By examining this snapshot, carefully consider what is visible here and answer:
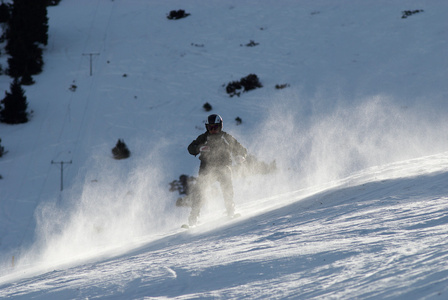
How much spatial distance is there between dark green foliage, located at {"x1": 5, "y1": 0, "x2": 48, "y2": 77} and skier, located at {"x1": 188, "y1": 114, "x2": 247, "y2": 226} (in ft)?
74.0

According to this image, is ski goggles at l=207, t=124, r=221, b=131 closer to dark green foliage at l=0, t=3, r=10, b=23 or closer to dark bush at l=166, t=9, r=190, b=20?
dark bush at l=166, t=9, r=190, b=20

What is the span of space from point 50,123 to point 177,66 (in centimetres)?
888

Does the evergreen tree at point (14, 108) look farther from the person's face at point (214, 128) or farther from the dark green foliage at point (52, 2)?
the dark green foliage at point (52, 2)

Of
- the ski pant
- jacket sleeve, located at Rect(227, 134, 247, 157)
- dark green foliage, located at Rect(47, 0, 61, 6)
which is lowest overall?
the ski pant

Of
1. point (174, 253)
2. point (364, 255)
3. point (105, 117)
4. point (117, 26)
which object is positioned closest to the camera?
point (364, 255)

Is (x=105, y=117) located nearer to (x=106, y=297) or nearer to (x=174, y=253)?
(x=174, y=253)

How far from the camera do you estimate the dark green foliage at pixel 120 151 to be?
18.3 metres

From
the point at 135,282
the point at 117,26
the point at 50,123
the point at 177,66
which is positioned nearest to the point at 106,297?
the point at 135,282

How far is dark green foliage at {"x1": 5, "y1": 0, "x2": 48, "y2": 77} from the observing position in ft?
86.3

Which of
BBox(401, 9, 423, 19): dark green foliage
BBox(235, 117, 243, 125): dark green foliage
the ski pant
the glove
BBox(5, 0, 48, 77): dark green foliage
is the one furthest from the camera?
BBox(401, 9, 423, 19): dark green foliage

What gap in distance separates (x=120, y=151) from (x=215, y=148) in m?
11.6

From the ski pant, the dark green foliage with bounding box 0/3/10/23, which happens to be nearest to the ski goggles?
the ski pant

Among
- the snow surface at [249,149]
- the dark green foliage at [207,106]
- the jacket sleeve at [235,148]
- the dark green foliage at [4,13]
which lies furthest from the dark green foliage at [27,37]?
the jacket sleeve at [235,148]

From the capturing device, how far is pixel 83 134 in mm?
20406
